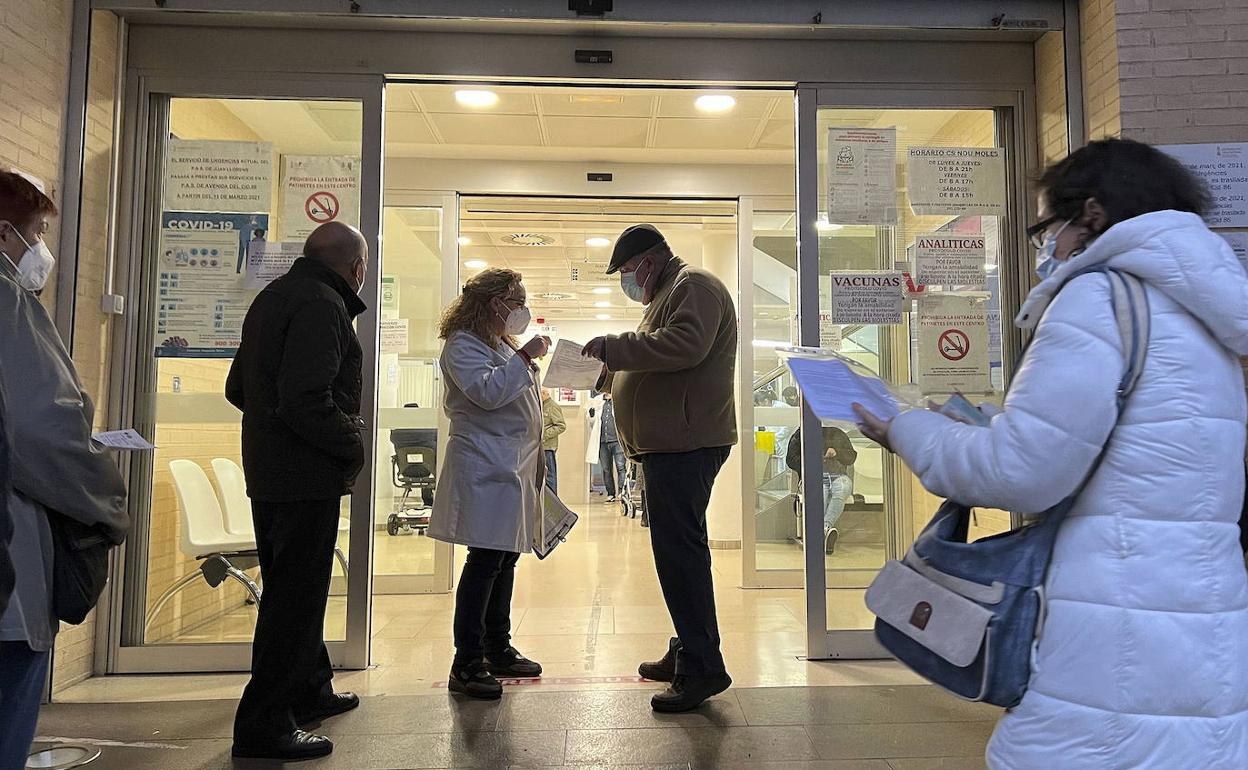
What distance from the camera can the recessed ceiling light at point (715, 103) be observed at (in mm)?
4525

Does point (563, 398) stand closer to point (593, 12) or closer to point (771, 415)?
point (771, 415)

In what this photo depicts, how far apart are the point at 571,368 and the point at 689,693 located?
1.15 meters

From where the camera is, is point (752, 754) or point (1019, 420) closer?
point (1019, 420)

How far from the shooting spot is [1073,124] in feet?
11.5

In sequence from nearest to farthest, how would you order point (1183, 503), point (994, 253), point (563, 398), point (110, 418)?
point (1183, 503) → point (110, 418) → point (994, 253) → point (563, 398)

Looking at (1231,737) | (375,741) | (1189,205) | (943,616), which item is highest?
(1189,205)

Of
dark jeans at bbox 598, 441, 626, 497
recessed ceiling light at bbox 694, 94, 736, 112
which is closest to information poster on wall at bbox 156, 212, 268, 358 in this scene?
recessed ceiling light at bbox 694, 94, 736, 112

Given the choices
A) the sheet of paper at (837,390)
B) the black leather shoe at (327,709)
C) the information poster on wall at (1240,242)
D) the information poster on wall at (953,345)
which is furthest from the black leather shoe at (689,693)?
the information poster on wall at (1240,242)

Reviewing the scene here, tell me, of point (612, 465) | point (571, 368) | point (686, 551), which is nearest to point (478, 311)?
point (571, 368)

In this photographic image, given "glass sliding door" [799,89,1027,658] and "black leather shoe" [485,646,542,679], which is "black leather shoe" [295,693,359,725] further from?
"glass sliding door" [799,89,1027,658]

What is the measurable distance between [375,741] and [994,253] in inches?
121

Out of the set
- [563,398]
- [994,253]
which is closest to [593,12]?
[994,253]

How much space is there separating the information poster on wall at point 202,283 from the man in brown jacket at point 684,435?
1.64m

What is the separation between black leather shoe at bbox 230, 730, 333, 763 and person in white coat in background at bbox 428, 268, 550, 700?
654 millimetres
